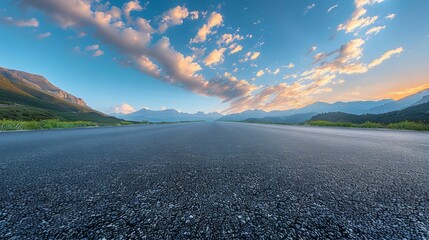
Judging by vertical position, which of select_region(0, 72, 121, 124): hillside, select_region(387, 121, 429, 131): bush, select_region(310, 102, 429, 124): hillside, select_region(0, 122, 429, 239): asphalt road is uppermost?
select_region(0, 72, 121, 124): hillside

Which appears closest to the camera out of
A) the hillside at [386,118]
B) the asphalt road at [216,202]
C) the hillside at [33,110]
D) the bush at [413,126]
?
the asphalt road at [216,202]

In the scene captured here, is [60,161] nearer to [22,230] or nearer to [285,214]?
[22,230]

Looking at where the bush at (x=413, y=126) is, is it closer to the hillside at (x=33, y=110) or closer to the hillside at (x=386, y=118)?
the hillside at (x=386, y=118)

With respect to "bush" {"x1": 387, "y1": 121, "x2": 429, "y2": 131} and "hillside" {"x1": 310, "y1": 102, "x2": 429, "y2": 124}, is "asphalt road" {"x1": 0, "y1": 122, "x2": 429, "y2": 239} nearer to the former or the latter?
"bush" {"x1": 387, "y1": 121, "x2": 429, "y2": 131}

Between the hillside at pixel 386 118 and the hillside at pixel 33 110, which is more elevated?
the hillside at pixel 33 110

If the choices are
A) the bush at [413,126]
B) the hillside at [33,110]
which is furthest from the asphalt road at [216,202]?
the hillside at [33,110]

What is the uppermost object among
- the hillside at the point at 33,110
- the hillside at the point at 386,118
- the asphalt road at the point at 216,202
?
the hillside at the point at 33,110

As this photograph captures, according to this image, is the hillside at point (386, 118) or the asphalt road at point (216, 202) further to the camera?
the hillside at point (386, 118)

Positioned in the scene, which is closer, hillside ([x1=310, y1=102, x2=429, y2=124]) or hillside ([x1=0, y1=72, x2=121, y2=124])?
hillside ([x1=0, y1=72, x2=121, y2=124])

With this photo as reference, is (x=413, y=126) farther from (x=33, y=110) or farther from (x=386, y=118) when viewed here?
(x=33, y=110)

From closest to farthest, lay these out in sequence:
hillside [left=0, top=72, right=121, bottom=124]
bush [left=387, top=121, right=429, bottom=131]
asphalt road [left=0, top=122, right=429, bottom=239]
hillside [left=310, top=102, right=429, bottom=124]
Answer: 1. asphalt road [left=0, top=122, right=429, bottom=239]
2. bush [left=387, top=121, right=429, bottom=131]
3. hillside [left=0, top=72, right=121, bottom=124]
4. hillside [left=310, top=102, right=429, bottom=124]

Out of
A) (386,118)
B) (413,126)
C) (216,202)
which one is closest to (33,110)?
(216,202)

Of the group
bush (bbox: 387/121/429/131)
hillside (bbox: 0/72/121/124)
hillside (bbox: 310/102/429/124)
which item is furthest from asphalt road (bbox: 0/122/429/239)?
hillside (bbox: 0/72/121/124)

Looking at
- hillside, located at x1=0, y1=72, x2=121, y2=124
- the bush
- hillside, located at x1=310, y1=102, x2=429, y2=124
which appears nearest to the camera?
the bush
